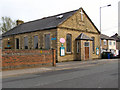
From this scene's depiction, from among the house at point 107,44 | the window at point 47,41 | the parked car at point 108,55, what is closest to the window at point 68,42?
the window at point 47,41

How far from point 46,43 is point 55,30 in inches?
125

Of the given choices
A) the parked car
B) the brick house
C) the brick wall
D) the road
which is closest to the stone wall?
the brick house

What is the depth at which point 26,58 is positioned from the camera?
15.5 m

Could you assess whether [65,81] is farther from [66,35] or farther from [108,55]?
[108,55]

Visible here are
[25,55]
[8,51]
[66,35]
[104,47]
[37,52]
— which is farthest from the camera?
[104,47]

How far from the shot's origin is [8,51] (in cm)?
1400

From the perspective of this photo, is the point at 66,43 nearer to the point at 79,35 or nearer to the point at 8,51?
the point at 79,35

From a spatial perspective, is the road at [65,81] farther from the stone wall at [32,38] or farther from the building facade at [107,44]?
the building facade at [107,44]

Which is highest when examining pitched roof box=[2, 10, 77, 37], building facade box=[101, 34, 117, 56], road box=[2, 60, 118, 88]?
pitched roof box=[2, 10, 77, 37]

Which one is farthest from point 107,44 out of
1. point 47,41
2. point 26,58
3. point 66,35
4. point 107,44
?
point 26,58

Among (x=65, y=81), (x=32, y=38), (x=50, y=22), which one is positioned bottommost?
(x=65, y=81)

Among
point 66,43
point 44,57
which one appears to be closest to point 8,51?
point 44,57

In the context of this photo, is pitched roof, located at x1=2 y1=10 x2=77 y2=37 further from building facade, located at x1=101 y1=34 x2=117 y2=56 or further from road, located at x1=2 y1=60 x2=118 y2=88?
building facade, located at x1=101 y1=34 x2=117 y2=56

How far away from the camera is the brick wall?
13.8 metres
